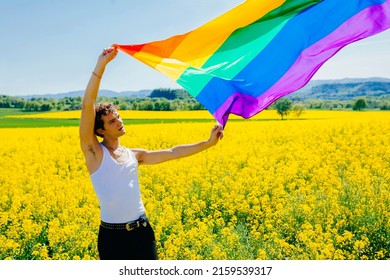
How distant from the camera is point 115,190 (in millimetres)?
3348

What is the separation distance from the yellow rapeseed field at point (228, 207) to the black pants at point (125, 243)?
178 centimetres

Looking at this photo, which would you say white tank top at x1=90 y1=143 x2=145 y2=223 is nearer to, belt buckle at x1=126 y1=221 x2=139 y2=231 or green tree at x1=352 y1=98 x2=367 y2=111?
belt buckle at x1=126 y1=221 x2=139 y2=231

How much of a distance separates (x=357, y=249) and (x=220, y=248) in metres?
1.49

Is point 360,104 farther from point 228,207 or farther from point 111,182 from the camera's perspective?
point 111,182

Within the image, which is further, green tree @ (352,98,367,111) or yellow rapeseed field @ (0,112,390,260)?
green tree @ (352,98,367,111)

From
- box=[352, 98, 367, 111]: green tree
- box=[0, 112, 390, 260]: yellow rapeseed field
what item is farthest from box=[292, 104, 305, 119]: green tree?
box=[0, 112, 390, 260]: yellow rapeseed field

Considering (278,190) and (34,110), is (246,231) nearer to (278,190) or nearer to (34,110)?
(278,190)

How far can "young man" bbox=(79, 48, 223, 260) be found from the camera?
3.34m

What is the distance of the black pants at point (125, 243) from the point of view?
133 inches

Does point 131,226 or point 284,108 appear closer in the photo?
point 131,226

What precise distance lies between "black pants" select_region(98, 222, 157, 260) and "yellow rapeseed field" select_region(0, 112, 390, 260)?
1.78 meters

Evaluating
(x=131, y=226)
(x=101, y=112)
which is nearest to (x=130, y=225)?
(x=131, y=226)

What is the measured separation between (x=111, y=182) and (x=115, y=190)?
61 millimetres

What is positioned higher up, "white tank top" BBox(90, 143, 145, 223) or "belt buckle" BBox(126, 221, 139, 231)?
"white tank top" BBox(90, 143, 145, 223)
